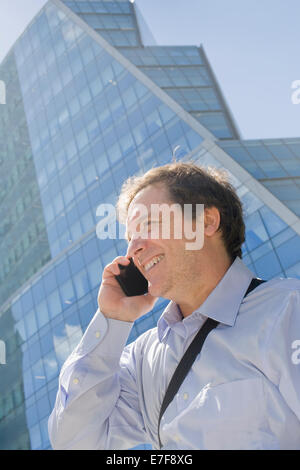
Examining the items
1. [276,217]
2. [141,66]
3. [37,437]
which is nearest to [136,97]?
[141,66]

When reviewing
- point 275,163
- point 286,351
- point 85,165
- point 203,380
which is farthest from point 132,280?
point 85,165

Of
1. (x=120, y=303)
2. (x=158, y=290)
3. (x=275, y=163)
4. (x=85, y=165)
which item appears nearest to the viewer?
(x=158, y=290)

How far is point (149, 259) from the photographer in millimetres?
3322

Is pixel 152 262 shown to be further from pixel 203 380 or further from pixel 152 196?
pixel 203 380

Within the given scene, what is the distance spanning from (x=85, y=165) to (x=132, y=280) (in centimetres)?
4588

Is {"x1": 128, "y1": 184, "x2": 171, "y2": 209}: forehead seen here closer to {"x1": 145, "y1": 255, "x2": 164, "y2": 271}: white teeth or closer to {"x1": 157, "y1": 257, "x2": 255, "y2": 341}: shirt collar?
{"x1": 145, "y1": 255, "x2": 164, "y2": 271}: white teeth

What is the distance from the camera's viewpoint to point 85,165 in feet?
160

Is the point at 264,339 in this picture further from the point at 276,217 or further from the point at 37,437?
the point at 37,437

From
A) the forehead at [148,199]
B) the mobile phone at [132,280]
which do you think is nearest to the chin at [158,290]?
the mobile phone at [132,280]

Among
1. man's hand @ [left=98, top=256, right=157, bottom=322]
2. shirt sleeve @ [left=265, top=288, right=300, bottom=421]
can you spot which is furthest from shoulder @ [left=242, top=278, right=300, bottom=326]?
man's hand @ [left=98, top=256, right=157, bottom=322]

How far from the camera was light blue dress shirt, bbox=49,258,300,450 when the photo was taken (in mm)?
2504

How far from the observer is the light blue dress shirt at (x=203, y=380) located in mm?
2504

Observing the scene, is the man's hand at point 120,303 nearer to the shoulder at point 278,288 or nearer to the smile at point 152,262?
the smile at point 152,262
